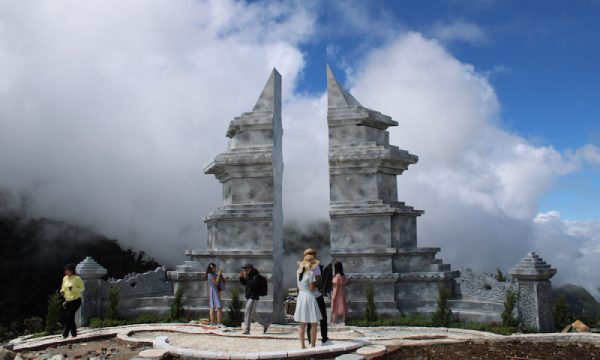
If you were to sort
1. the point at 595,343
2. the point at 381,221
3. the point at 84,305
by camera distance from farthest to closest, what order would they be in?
the point at 381,221 < the point at 84,305 < the point at 595,343

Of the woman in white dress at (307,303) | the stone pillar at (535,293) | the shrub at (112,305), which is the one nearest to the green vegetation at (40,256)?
the shrub at (112,305)

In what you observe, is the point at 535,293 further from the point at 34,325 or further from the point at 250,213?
the point at 34,325

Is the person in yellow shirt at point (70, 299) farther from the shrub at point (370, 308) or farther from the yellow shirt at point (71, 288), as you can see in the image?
the shrub at point (370, 308)

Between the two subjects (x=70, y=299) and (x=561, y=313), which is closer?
(x=70, y=299)

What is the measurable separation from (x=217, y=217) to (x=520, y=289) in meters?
9.62

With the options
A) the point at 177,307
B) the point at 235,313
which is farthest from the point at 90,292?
the point at 235,313

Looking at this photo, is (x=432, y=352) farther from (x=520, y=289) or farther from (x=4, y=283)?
(x=4, y=283)

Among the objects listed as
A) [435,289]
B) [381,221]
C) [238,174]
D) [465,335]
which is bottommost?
[465,335]

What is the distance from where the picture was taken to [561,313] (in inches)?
565

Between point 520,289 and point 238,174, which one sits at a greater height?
point 238,174

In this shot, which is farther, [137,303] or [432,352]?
[137,303]

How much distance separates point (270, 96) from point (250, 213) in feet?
14.1

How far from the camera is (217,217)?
17.6 meters

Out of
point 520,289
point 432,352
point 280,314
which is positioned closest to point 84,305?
point 280,314
